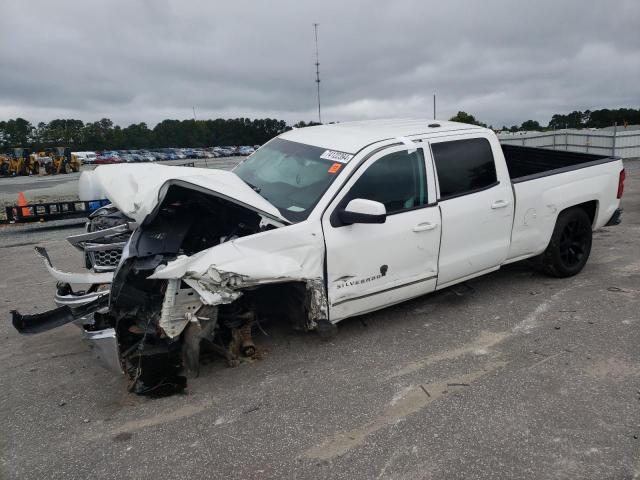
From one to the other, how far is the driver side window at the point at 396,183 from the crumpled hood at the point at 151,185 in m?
0.76

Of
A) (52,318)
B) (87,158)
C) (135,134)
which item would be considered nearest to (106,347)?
(52,318)

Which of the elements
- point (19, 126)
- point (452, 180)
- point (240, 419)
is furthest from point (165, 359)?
point (19, 126)

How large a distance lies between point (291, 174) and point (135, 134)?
383 feet

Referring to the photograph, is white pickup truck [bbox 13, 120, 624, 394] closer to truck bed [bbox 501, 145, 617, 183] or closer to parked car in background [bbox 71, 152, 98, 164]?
truck bed [bbox 501, 145, 617, 183]

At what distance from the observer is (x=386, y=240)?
3.88 meters

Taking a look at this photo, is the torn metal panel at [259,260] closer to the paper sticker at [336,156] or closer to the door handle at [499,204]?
the paper sticker at [336,156]

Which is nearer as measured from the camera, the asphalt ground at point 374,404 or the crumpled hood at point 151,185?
the asphalt ground at point 374,404

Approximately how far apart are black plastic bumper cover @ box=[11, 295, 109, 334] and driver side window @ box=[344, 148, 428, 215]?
6.84 feet

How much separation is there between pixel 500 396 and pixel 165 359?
2.32m

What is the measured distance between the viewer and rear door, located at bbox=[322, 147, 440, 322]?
12.2ft

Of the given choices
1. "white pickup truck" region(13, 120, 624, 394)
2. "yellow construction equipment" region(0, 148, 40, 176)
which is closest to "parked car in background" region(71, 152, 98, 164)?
"yellow construction equipment" region(0, 148, 40, 176)

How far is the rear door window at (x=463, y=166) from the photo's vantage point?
14.1ft

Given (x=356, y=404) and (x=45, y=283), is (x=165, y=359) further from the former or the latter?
(x=45, y=283)

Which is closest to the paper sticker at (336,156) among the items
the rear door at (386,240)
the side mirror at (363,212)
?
the rear door at (386,240)
